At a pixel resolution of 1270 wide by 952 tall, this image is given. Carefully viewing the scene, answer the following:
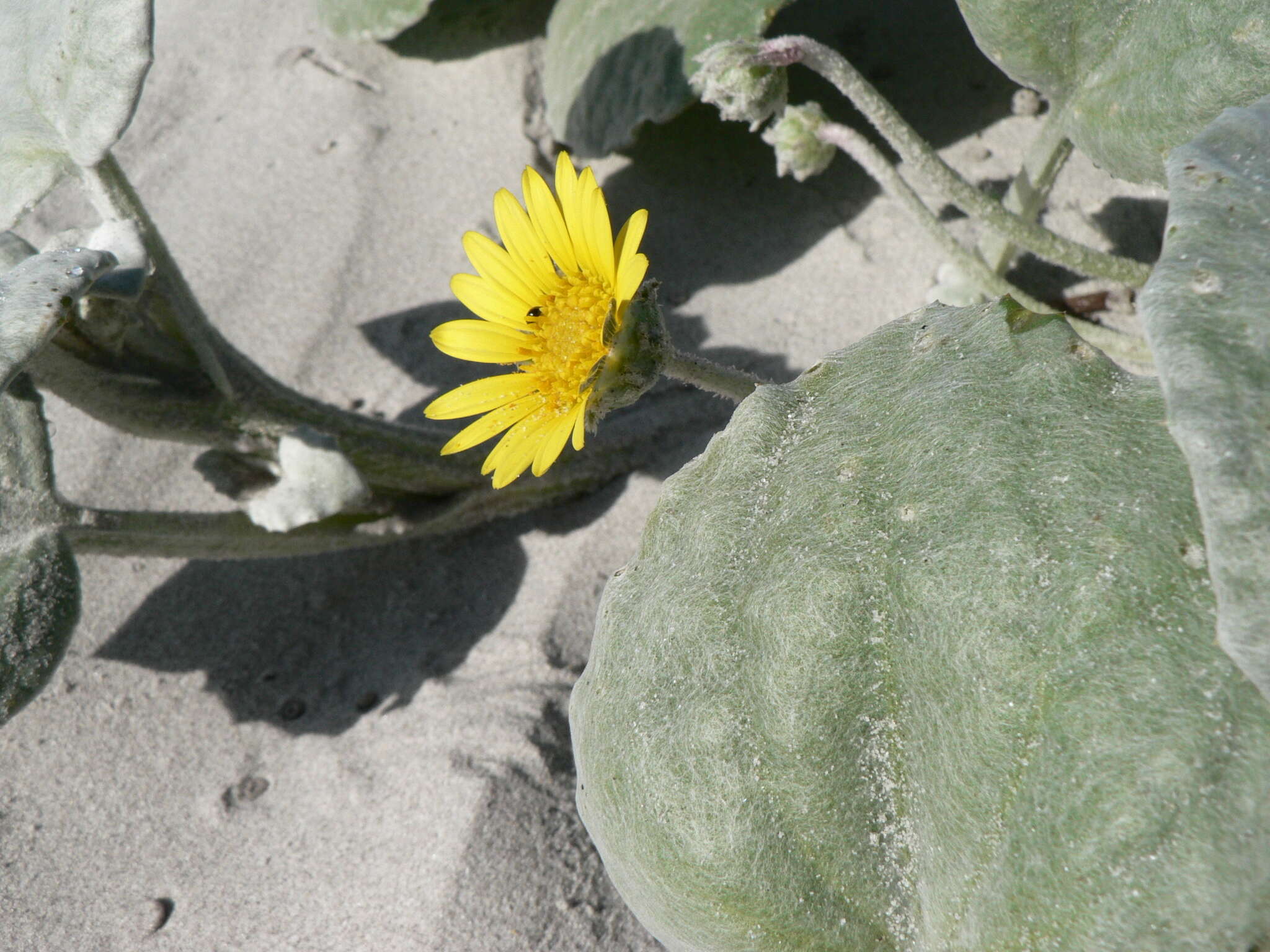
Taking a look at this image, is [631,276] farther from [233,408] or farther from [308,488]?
[233,408]

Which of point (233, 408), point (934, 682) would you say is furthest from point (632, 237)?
point (233, 408)

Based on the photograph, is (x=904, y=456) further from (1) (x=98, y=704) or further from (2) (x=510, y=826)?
(1) (x=98, y=704)

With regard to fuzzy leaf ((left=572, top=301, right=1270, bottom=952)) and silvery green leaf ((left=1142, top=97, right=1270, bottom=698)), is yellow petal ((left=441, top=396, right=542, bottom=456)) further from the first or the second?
silvery green leaf ((left=1142, top=97, right=1270, bottom=698))

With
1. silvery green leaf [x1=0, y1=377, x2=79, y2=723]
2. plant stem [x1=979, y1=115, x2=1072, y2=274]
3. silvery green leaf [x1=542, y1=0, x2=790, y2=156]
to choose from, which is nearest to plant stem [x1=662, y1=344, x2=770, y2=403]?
plant stem [x1=979, y1=115, x2=1072, y2=274]

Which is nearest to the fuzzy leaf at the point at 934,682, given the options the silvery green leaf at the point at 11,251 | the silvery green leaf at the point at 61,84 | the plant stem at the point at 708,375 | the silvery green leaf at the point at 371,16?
the plant stem at the point at 708,375

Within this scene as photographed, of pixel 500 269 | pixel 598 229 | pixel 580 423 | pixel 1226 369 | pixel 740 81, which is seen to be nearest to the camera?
pixel 1226 369

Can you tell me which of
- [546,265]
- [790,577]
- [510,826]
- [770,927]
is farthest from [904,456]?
[510,826]
